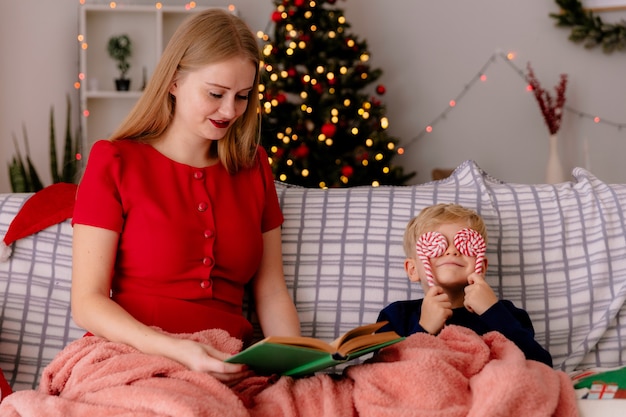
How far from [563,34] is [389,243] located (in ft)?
9.92

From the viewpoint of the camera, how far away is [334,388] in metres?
1.54

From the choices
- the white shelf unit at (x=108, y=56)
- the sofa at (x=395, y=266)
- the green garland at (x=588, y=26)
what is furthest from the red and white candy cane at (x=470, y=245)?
the green garland at (x=588, y=26)

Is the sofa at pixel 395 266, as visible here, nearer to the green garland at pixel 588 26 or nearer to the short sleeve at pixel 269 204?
the short sleeve at pixel 269 204

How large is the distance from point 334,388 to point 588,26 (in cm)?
359

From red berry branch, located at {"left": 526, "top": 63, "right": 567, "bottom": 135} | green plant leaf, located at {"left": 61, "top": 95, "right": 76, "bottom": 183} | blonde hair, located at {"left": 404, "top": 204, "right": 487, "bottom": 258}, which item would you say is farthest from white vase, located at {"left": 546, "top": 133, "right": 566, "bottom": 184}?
blonde hair, located at {"left": 404, "top": 204, "right": 487, "bottom": 258}

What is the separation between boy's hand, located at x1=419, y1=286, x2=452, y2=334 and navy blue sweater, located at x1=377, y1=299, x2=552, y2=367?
0.03m

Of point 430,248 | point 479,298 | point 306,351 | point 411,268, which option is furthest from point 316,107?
point 306,351

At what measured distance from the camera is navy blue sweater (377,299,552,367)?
171 centimetres

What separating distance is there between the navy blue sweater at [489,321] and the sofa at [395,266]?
0.13m

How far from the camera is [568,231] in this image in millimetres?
2082

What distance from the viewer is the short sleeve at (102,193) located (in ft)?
5.73

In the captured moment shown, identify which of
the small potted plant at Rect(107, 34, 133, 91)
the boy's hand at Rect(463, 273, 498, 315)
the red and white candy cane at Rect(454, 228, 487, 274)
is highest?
the small potted plant at Rect(107, 34, 133, 91)

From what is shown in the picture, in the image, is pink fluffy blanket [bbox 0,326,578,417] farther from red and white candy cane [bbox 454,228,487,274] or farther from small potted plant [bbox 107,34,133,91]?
small potted plant [bbox 107,34,133,91]

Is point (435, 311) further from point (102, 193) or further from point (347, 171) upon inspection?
point (347, 171)
